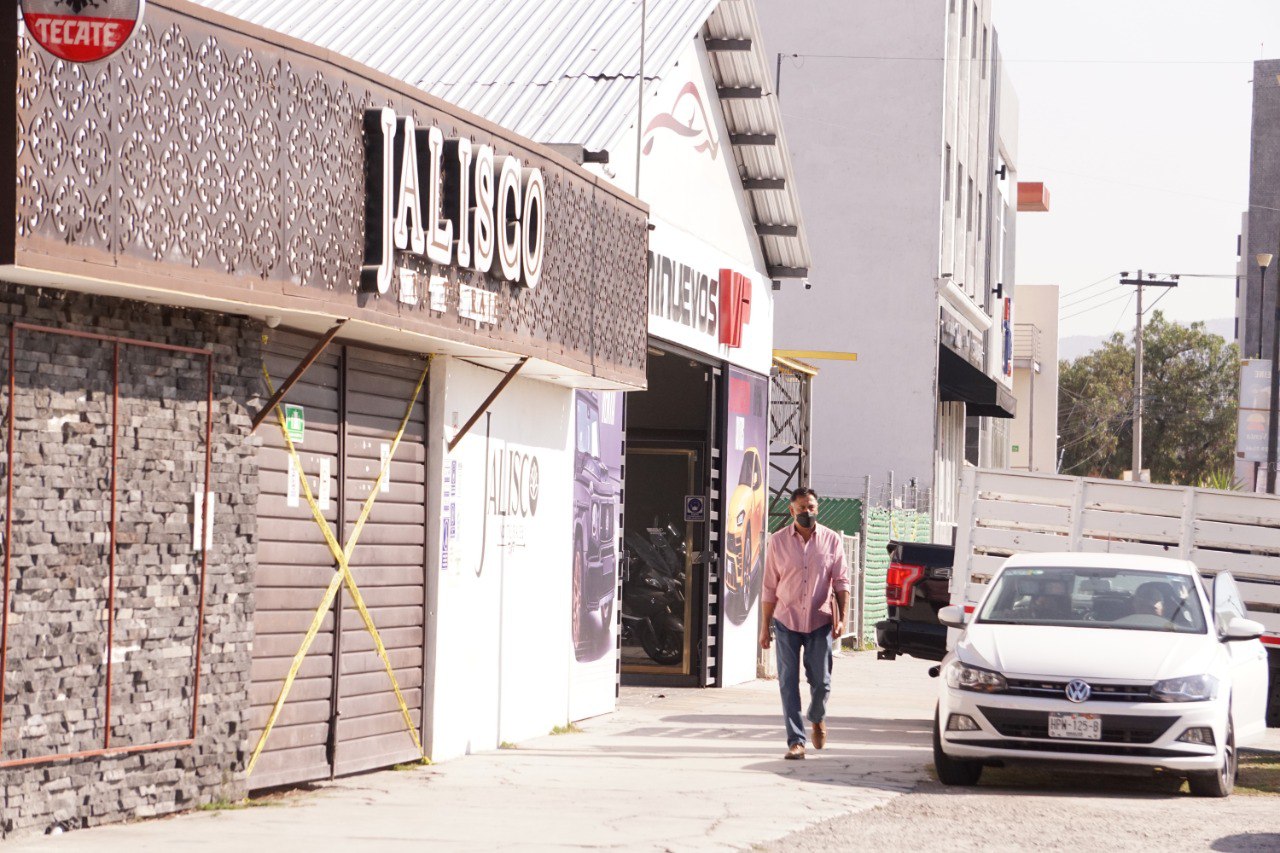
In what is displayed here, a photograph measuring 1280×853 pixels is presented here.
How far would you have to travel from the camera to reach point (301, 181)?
33.6ft

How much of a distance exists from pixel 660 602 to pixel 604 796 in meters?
9.40

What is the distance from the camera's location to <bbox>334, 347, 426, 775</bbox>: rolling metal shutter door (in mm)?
11922

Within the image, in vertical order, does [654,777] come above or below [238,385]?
below

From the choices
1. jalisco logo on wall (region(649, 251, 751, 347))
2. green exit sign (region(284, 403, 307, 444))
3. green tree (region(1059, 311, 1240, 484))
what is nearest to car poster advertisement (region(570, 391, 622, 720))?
jalisco logo on wall (region(649, 251, 751, 347))

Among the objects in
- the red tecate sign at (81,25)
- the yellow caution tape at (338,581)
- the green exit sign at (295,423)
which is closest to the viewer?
the red tecate sign at (81,25)

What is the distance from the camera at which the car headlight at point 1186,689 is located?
1204 centimetres

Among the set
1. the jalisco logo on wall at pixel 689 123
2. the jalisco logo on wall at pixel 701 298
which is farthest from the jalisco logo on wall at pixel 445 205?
the jalisco logo on wall at pixel 689 123

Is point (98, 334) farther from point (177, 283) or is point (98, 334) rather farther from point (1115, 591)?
point (1115, 591)

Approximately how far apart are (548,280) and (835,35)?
2361 cm

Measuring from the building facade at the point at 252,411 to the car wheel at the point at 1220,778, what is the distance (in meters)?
4.92

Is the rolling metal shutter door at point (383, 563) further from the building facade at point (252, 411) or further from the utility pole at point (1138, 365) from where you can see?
the utility pole at point (1138, 365)

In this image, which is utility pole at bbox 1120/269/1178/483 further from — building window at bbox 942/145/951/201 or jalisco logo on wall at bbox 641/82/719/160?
jalisco logo on wall at bbox 641/82/719/160

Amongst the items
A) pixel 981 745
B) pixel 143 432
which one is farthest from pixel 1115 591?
pixel 143 432

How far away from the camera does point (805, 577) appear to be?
543 inches
